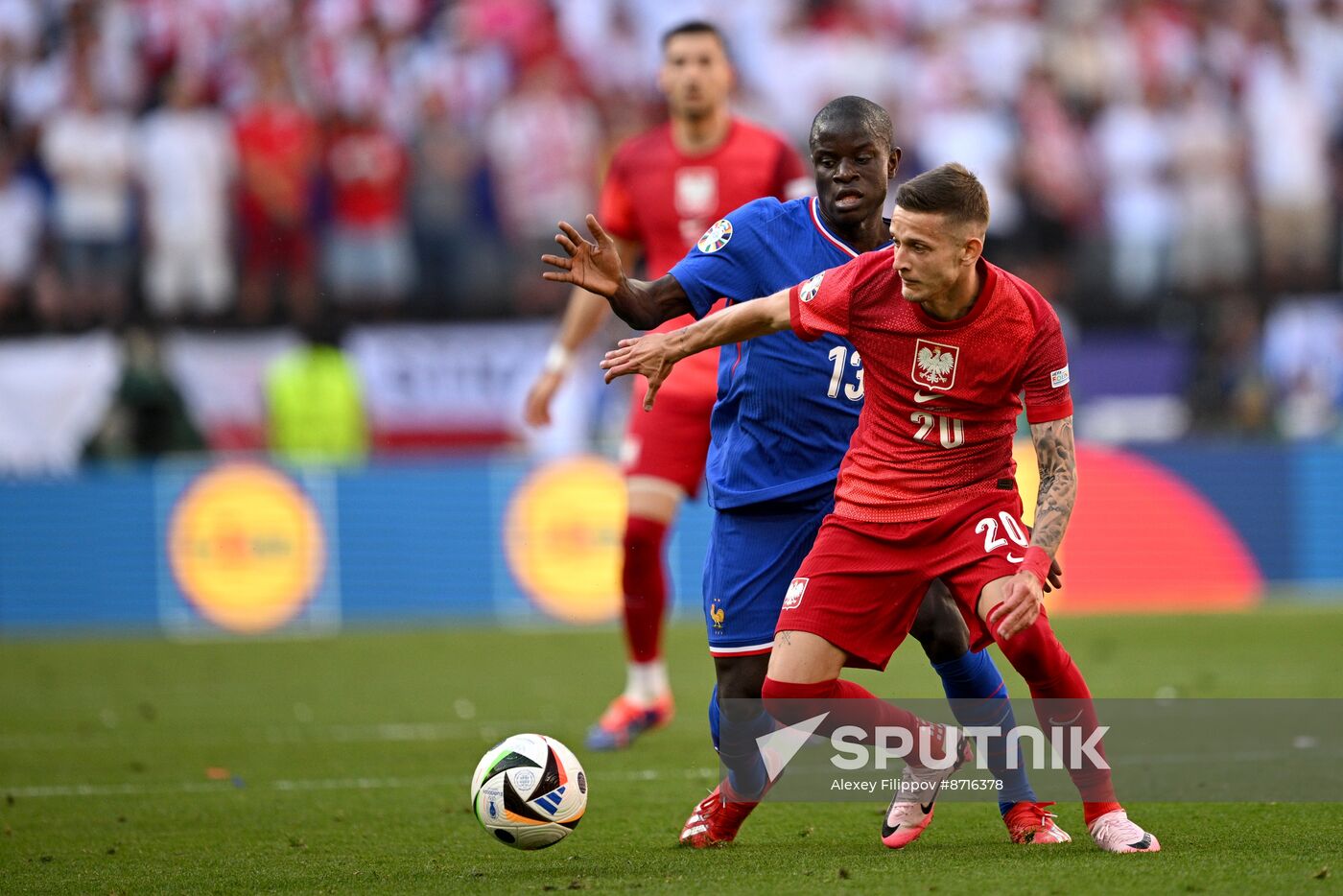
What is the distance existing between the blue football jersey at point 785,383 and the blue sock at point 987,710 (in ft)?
2.31

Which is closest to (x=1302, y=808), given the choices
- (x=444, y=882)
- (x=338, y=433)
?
(x=444, y=882)

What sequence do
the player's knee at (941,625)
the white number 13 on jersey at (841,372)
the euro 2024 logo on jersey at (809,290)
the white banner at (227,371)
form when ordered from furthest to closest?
1. the white banner at (227,371)
2. the white number 13 on jersey at (841,372)
3. the player's knee at (941,625)
4. the euro 2024 logo on jersey at (809,290)

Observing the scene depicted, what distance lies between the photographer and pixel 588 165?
55.3 feet

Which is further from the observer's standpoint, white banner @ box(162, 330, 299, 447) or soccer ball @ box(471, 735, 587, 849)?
white banner @ box(162, 330, 299, 447)

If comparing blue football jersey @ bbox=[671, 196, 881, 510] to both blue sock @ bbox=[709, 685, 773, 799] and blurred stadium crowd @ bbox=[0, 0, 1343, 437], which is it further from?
blurred stadium crowd @ bbox=[0, 0, 1343, 437]

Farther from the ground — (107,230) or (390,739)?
(107,230)

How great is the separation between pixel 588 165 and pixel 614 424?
2698 mm

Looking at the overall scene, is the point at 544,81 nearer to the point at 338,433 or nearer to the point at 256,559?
the point at 338,433

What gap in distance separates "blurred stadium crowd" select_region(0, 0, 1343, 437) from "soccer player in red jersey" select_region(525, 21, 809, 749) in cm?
751

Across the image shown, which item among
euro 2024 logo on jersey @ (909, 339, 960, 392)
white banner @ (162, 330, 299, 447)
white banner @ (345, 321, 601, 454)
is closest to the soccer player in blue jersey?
euro 2024 logo on jersey @ (909, 339, 960, 392)

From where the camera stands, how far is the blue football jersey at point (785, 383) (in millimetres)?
5664

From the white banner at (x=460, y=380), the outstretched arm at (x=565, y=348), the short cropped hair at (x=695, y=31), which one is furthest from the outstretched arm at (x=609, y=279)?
the white banner at (x=460, y=380)

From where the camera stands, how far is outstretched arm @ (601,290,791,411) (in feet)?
16.8

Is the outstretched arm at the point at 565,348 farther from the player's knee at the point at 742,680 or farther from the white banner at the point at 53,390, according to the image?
the white banner at the point at 53,390
